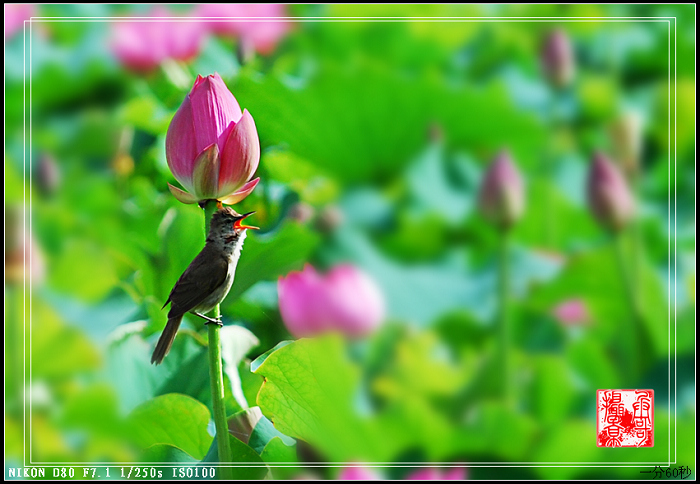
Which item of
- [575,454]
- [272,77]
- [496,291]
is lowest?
[575,454]

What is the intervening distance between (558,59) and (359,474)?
315 millimetres

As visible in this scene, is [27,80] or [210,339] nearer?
[210,339]

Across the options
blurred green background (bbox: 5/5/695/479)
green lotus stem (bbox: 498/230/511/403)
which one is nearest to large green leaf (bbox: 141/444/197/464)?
blurred green background (bbox: 5/5/695/479)

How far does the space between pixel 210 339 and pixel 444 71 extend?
26 centimetres

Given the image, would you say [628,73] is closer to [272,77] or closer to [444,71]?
[444,71]

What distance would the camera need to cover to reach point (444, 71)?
483 millimetres

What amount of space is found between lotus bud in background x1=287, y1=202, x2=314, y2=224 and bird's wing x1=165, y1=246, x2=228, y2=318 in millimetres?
100

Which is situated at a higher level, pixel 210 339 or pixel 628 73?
pixel 628 73

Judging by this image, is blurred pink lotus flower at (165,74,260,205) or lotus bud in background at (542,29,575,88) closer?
blurred pink lotus flower at (165,74,260,205)

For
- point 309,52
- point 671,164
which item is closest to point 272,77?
point 309,52

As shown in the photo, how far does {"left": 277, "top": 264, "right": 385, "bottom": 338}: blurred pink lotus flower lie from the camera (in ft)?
1.35

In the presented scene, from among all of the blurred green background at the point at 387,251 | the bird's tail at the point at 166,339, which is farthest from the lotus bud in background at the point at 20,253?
the bird's tail at the point at 166,339

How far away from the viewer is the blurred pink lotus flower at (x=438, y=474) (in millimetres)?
427

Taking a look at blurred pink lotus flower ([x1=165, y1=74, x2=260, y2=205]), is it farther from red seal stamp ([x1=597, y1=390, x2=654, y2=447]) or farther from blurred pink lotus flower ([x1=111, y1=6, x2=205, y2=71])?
red seal stamp ([x1=597, y1=390, x2=654, y2=447])
